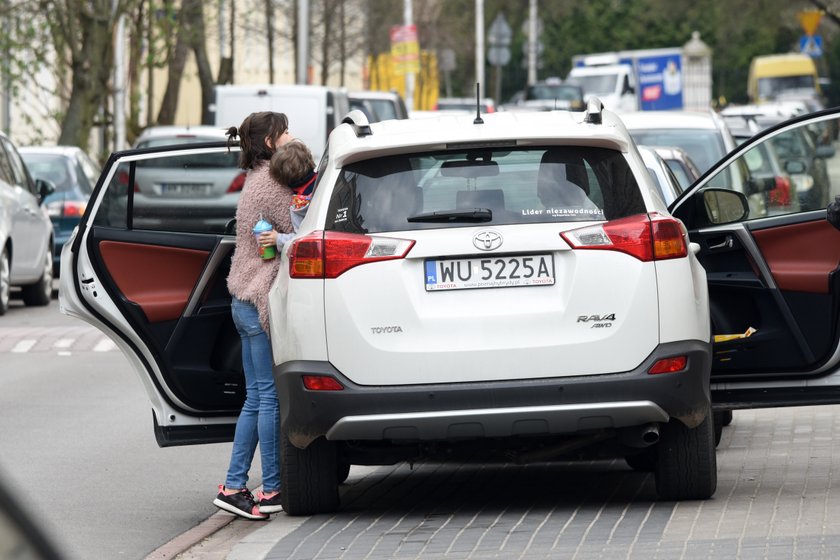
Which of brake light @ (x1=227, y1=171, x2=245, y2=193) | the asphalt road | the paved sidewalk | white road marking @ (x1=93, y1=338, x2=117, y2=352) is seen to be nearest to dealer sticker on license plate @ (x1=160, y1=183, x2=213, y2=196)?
brake light @ (x1=227, y1=171, x2=245, y2=193)

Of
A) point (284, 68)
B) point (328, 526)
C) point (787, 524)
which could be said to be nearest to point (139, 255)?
point (328, 526)

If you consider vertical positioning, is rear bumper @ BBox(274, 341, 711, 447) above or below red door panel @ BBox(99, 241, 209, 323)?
below

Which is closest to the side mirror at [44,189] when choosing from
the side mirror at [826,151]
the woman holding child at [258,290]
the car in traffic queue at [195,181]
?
the car in traffic queue at [195,181]

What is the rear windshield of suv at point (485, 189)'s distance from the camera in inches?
271

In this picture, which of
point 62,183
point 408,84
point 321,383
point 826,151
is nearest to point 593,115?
point 321,383

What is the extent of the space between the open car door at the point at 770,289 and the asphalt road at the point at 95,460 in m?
2.34

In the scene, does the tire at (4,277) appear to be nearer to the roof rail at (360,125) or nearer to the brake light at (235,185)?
the brake light at (235,185)

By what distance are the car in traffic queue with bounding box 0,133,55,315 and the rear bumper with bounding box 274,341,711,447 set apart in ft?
38.9

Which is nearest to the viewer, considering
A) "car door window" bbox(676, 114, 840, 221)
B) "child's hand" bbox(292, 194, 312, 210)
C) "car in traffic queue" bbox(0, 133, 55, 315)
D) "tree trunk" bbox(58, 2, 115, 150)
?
"child's hand" bbox(292, 194, 312, 210)

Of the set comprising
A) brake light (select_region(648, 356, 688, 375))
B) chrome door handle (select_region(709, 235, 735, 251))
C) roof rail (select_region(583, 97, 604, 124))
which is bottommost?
brake light (select_region(648, 356, 688, 375))

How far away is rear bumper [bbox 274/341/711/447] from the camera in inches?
264

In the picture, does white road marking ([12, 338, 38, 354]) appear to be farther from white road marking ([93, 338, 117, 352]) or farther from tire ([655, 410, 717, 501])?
tire ([655, 410, 717, 501])

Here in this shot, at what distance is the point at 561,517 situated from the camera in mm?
7141

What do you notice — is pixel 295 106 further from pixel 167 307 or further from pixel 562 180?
pixel 562 180
